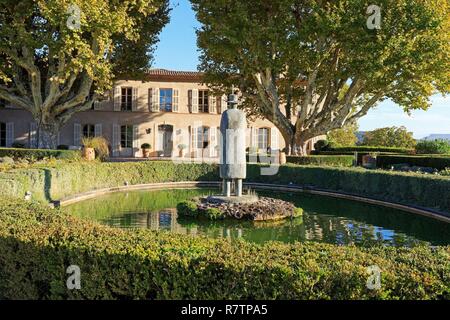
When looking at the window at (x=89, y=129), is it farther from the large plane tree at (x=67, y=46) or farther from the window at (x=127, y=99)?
the large plane tree at (x=67, y=46)

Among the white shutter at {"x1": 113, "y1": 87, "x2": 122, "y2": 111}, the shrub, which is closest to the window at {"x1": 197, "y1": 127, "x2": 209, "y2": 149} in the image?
the white shutter at {"x1": 113, "y1": 87, "x2": 122, "y2": 111}

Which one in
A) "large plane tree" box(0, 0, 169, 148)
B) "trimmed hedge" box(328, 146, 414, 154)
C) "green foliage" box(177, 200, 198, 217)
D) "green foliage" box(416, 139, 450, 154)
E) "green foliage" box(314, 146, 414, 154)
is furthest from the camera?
"green foliage" box(314, 146, 414, 154)

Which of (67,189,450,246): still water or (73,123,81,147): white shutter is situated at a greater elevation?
(73,123,81,147): white shutter

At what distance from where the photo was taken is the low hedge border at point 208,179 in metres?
12.1

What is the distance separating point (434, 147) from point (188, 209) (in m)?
20.7

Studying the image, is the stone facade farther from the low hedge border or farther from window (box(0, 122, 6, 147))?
the low hedge border

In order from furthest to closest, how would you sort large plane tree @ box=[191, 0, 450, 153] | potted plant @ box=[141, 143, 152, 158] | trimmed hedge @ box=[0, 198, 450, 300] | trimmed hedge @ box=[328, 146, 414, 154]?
potted plant @ box=[141, 143, 152, 158] → trimmed hedge @ box=[328, 146, 414, 154] → large plane tree @ box=[191, 0, 450, 153] → trimmed hedge @ box=[0, 198, 450, 300]

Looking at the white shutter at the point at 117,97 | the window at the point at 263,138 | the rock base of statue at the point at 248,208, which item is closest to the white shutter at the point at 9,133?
the white shutter at the point at 117,97

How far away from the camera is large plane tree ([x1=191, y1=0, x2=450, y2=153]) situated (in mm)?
18719

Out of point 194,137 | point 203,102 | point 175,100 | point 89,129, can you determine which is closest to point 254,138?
point 194,137

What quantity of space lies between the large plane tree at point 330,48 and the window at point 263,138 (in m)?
9.81

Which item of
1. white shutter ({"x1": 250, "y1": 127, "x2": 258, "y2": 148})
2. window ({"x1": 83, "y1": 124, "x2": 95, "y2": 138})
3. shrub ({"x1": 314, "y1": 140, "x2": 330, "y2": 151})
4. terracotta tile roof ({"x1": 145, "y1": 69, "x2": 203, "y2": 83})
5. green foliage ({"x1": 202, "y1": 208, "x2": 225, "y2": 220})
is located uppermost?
terracotta tile roof ({"x1": 145, "y1": 69, "x2": 203, "y2": 83})

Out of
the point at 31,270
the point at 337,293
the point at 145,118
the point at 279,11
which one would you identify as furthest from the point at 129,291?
the point at 145,118

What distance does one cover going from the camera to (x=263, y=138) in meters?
34.3
